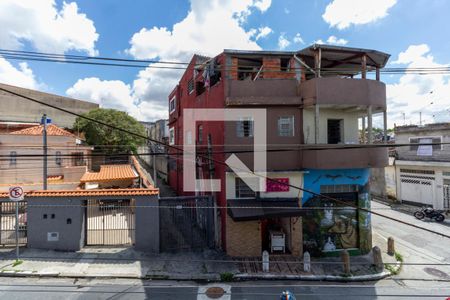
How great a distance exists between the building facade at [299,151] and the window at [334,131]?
0.43 m

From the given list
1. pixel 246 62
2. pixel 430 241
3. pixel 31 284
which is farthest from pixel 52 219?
pixel 430 241

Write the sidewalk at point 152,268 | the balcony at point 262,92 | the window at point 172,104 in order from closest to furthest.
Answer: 1. the sidewalk at point 152,268
2. the balcony at point 262,92
3. the window at point 172,104

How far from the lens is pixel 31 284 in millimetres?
9289

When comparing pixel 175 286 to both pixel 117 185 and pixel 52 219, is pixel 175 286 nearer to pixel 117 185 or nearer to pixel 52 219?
pixel 52 219

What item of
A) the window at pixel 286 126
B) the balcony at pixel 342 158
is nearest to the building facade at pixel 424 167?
the balcony at pixel 342 158

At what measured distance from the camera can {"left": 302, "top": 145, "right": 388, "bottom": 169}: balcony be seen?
11156 millimetres

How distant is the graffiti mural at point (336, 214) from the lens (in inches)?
471

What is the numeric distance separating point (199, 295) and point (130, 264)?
363cm

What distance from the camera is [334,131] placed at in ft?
43.2

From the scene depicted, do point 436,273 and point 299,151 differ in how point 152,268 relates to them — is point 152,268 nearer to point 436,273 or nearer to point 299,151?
point 299,151

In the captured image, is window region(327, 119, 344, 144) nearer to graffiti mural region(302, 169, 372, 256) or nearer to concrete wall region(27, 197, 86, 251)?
graffiti mural region(302, 169, 372, 256)

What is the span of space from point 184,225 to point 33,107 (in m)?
36.3

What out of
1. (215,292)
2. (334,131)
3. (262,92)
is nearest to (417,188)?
(334,131)

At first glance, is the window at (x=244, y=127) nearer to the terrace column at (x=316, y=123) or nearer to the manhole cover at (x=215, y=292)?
the terrace column at (x=316, y=123)
